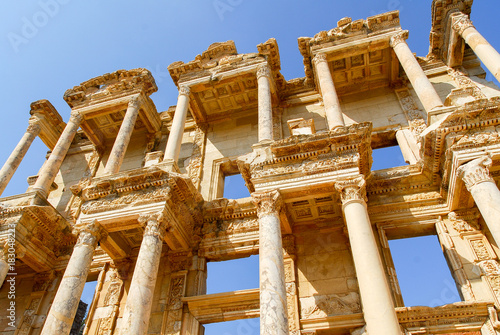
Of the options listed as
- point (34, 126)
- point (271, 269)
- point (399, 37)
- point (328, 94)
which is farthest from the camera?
point (34, 126)

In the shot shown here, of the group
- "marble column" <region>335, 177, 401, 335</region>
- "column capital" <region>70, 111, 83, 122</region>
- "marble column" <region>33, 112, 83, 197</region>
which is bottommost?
"marble column" <region>335, 177, 401, 335</region>

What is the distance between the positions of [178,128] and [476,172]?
9.69 metres

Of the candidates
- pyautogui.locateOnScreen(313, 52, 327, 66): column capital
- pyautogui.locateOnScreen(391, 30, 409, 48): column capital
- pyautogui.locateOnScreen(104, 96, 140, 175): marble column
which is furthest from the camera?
pyautogui.locateOnScreen(313, 52, 327, 66): column capital

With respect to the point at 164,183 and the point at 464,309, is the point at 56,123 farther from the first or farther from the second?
the point at 464,309

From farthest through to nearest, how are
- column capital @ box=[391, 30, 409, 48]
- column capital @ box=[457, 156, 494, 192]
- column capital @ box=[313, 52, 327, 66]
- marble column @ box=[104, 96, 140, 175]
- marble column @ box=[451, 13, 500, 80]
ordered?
1. column capital @ box=[313, 52, 327, 66]
2. column capital @ box=[391, 30, 409, 48]
3. marble column @ box=[104, 96, 140, 175]
4. marble column @ box=[451, 13, 500, 80]
5. column capital @ box=[457, 156, 494, 192]

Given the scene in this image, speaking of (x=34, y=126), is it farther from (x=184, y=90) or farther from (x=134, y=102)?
(x=184, y=90)

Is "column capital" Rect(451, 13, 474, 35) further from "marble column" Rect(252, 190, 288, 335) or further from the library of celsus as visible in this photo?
"marble column" Rect(252, 190, 288, 335)

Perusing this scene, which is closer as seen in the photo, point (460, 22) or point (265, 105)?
point (265, 105)

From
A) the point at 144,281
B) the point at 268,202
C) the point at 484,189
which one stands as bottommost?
the point at 144,281

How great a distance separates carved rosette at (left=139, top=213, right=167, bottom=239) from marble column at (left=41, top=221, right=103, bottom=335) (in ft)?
5.32

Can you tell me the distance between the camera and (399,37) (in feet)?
46.6

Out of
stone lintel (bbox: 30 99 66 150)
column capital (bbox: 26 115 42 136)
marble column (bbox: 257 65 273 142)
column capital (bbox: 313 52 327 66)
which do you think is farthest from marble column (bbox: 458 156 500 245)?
stone lintel (bbox: 30 99 66 150)

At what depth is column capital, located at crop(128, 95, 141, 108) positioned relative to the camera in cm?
1572

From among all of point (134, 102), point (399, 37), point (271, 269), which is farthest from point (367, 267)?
point (134, 102)
